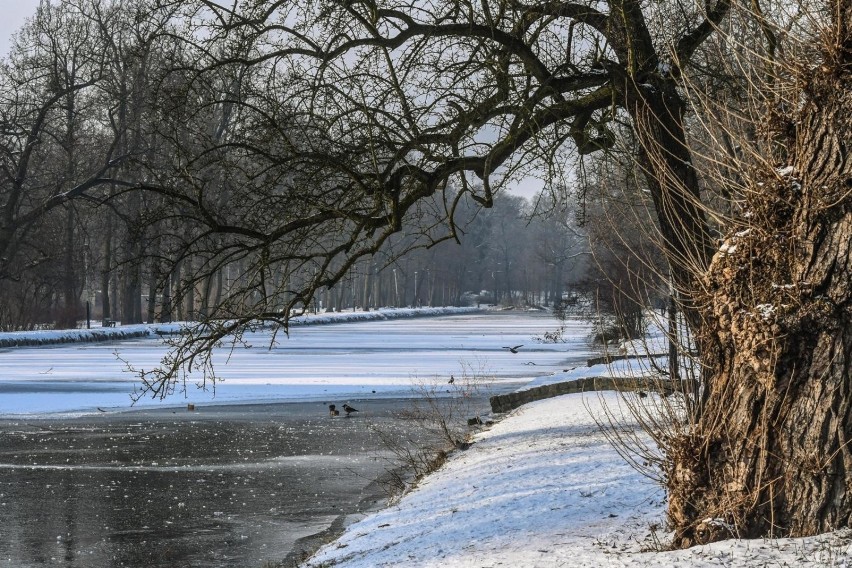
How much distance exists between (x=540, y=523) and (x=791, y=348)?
3.06 meters

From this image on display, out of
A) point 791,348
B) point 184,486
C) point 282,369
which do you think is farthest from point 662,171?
point 282,369

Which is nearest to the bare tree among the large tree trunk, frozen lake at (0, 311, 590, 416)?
the large tree trunk

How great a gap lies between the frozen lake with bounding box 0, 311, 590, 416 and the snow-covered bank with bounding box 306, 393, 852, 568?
5.34 metres

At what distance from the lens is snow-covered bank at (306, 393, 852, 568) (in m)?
6.62

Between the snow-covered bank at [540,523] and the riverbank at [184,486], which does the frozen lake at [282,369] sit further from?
the snow-covered bank at [540,523]

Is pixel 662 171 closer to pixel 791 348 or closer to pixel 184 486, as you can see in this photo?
pixel 791 348

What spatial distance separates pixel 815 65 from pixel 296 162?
19.8 feet

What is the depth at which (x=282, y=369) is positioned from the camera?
1380 inches

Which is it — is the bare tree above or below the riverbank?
above

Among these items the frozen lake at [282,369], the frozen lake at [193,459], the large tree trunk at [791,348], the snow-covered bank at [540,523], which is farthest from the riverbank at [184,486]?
the large tree trunk at [791,348]

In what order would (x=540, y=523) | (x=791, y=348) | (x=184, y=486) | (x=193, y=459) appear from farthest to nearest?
1. (x=193, y=459)
2. (x=184, y=486)
3. (x=540, y=523)
4. (x=791, y=348)

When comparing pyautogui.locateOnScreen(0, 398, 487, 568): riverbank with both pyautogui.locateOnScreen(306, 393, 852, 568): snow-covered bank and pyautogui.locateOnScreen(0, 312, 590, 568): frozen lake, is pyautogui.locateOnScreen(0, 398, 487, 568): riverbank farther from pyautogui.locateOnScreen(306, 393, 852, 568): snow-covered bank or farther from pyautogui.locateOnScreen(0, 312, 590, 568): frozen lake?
pyautogui.locateOnScreen(306, 393, 852, 568): snow-covered bank

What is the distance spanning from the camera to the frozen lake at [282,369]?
1050 inches

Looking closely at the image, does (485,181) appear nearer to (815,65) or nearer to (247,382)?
(815,65)
